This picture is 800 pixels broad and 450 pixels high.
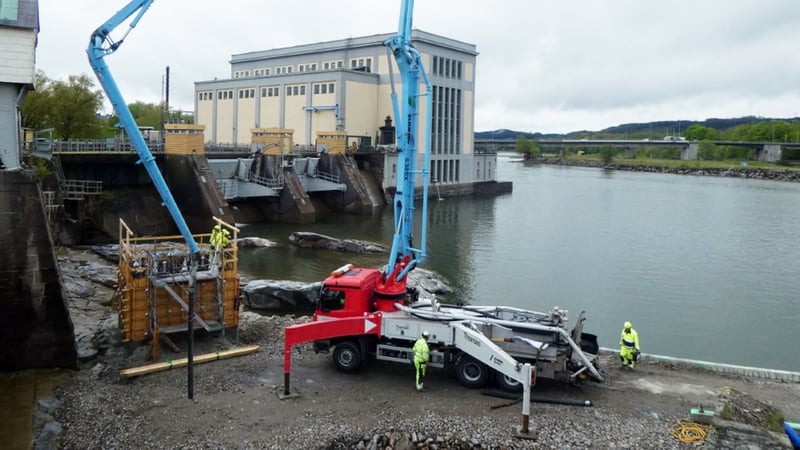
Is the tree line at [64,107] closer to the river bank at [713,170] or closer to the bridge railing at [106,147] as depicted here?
the bridge railing at [106,147]

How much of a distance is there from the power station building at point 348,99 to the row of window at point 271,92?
10 centimetres

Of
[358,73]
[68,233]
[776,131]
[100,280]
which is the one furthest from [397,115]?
[776,131]

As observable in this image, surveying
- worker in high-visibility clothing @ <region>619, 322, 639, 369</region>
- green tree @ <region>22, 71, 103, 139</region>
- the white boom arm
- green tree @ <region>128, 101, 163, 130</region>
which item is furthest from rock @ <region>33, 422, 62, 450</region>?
green tree @ <region>128, 101, 163, 130</region>

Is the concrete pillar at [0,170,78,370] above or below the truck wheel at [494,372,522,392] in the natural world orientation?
above

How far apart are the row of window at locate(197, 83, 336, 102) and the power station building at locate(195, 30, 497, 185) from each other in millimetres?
95

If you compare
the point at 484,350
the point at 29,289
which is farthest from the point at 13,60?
the point at 484,350

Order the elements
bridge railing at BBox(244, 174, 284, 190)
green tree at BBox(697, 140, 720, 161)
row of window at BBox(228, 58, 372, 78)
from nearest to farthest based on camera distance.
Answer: bridge railing at BBox(244, 174, 284, 190)
row of window at BBox(228, 58, 372, 78)
green tree at BBox(697, 140, 720, 161)

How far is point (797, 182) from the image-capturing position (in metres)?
105

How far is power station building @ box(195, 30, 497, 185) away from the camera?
6209 cm

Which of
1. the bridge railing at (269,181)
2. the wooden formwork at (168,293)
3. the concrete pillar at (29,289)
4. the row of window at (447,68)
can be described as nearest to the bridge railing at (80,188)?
the bridge railing at (269,181)

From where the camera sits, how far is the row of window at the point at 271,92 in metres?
62.2

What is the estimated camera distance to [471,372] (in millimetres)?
13523

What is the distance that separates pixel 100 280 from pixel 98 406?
40.7ft

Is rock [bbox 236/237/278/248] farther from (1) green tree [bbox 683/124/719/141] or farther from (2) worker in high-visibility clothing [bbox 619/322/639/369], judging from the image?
(1) green tree [bbox 683/124/719/141]
